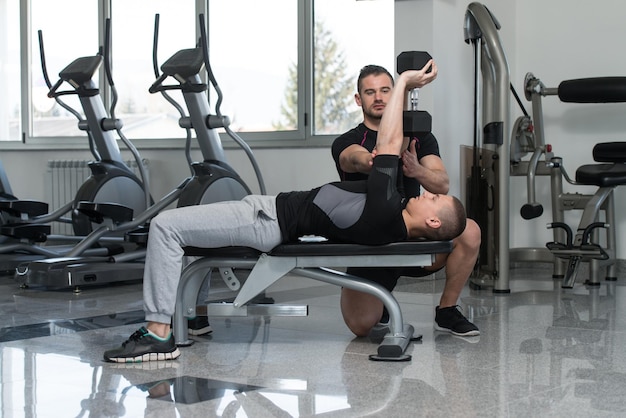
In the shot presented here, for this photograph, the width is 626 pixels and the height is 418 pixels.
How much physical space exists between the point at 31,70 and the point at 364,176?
5.13 meters

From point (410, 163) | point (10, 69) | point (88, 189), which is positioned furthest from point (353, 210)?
point (10, 69)

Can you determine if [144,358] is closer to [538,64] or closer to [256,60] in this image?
[256,60]

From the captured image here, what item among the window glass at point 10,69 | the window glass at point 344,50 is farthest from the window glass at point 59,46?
the window glass at point 344,50

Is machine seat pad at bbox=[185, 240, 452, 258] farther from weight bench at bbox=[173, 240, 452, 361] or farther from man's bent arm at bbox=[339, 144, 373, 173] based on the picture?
man's bent arm at bbox=[339, 144, 373, 173]

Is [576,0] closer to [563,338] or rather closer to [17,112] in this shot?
[563,338]

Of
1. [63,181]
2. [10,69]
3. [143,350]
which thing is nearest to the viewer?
[143,350]

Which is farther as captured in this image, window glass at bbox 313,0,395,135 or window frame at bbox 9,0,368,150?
window frame at bbox 9,0,368,150

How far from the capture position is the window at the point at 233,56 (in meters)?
5.87

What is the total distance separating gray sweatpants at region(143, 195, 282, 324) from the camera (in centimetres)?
274

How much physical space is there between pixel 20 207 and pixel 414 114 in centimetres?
342

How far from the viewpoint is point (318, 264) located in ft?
9.39

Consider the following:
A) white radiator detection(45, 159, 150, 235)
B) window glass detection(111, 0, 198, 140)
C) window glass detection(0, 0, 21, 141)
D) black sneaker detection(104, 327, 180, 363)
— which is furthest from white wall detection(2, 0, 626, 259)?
black sneaker detection(104, 327, 180, 363)

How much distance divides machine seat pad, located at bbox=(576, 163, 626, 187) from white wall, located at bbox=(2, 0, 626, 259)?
68 centimetres

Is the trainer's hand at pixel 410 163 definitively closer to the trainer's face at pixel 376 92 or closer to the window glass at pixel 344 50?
the trainer's face at pixel 376 92
